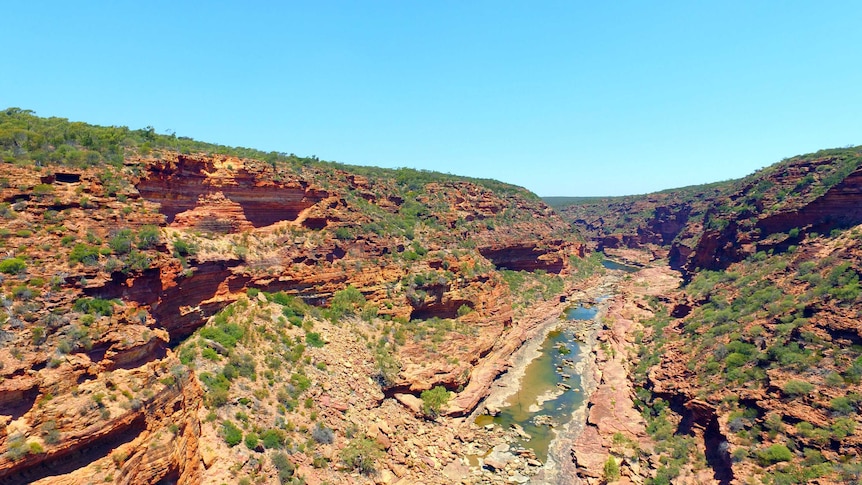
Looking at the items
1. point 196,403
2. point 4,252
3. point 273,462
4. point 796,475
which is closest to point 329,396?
point 273,462

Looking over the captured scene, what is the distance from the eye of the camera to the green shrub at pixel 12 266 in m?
14.9

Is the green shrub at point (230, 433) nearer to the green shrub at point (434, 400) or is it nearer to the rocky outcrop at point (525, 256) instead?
the green shrub at point (434, 400)

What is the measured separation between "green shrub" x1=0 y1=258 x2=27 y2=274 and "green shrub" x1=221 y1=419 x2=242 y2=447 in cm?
1050

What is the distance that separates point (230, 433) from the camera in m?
19.0

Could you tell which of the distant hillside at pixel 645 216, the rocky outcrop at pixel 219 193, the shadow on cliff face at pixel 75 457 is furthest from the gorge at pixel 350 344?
the distant hillside at pixel 645 216

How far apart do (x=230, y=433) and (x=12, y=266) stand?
11.1 m

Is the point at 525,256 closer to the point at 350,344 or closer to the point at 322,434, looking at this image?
the point at 350,344

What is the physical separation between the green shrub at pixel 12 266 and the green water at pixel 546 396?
2705 centimetres

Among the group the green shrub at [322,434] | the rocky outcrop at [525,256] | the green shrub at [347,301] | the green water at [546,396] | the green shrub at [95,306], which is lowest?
the green water at [546,396]

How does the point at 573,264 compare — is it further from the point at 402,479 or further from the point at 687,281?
the point at 402,479

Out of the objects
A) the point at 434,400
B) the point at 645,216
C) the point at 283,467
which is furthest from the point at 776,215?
the point at 645,216

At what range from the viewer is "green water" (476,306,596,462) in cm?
2860

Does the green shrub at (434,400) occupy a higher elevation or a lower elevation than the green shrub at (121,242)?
lower

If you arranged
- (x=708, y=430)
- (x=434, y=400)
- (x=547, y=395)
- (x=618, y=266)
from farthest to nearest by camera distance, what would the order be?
(x=618, y=266) < (x=547, y=395) < (x=434, y=400) < (x=708, y=430)
